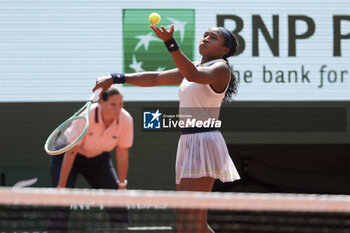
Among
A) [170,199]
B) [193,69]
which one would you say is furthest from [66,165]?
[170,199]

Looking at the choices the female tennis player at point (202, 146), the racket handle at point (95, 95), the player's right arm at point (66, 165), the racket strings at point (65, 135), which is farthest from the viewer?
the player's right arm at point (66, 165)

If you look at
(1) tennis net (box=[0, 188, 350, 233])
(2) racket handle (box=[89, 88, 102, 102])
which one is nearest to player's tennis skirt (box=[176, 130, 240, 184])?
(2) racket handle (box=[89, 88, 102, 102])

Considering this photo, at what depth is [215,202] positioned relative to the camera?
321 cm

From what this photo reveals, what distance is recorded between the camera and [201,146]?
393cm

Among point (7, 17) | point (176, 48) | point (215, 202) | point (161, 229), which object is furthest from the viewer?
point (7, 17)

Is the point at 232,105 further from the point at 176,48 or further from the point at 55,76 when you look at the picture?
the point at 176,48

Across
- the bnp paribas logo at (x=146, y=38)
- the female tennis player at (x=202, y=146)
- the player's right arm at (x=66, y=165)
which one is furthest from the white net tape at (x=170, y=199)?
the bnp paribas logo at (x=146, y=38)

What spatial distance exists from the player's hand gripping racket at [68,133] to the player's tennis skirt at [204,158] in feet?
2.15

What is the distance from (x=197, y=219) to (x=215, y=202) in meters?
0.67

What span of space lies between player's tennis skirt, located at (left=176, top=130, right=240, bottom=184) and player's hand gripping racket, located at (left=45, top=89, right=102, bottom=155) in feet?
2.15

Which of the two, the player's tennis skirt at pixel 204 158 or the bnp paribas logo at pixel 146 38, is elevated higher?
the bnp paribas logo at pixel 146 38

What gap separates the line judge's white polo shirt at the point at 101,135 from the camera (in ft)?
18.3

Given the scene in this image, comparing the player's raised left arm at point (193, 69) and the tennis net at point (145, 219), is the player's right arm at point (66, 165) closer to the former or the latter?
the tennis net at point (145, 219)

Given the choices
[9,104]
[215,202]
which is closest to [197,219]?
[215,202]
